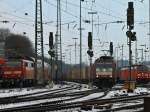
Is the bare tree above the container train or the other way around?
above

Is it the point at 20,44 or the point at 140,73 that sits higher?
the point at 20,44

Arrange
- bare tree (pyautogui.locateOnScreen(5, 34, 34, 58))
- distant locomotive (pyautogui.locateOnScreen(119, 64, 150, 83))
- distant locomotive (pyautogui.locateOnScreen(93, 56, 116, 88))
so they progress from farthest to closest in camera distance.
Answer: bare tree (pyautogui.locateOnScreen(5, 34, 34, 58)) < distant locomotive (pyautogui.locateOnScreen(119, 64, 150, 83)) < distant locomotive (pyautogui.locateOnScreen(93, 56, 116, 88))

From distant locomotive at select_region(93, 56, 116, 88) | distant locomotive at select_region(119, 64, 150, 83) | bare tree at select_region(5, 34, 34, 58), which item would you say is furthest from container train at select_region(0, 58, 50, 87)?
bare tree at select_region(5, 34, 34, 58)

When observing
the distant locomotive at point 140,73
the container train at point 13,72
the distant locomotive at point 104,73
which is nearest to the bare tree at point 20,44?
the distant locomotive at point 140,73

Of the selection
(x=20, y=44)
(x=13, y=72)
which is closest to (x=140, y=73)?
(x=13, y=72)

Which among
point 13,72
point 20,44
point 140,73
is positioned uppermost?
point 20,44

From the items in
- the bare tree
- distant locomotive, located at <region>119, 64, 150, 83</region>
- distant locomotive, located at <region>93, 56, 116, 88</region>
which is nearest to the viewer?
distant locomotive, located at <region>93, 56, 116, 88</region>

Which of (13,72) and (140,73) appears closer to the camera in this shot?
(13,72)

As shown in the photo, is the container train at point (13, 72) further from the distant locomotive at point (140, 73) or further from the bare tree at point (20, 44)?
the bare tree at point (20, 44)

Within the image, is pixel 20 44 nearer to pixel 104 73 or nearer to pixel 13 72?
pixel 13 72

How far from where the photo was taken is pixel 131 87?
3991cm

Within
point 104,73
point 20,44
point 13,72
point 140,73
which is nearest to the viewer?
point 104,73

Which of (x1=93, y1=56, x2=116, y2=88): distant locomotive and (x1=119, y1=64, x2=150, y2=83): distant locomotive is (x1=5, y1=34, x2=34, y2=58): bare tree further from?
(x1=93, y1=56, x2=116, y2=88): distant locomotive

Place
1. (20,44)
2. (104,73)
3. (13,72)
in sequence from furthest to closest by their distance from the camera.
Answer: (20,44) < (13,72) < (104,73)
